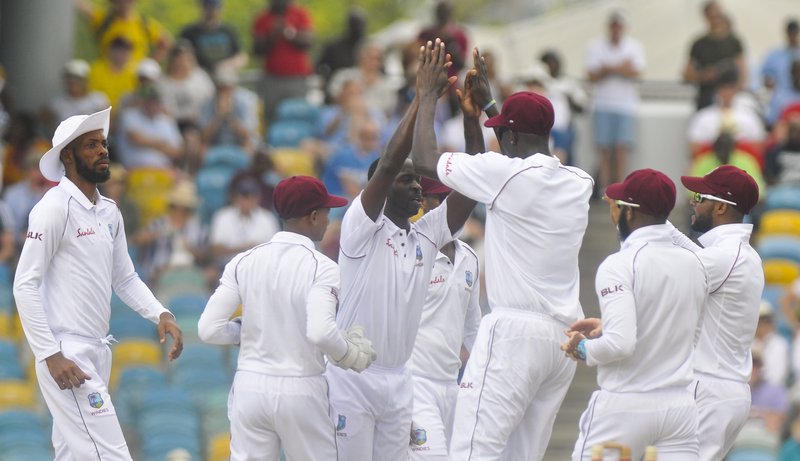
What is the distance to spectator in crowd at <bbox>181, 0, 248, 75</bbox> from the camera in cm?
1834

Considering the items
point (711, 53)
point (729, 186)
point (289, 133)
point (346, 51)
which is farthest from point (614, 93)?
point (729, 186)

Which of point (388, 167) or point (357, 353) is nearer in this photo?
point (357, 353)

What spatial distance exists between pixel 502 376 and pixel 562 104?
9.72 meters

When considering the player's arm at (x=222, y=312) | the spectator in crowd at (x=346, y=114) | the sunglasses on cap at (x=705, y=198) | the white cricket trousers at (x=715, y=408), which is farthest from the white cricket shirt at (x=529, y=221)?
the spectator in crowd at (x=346, y=114)

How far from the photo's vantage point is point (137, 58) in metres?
18.1

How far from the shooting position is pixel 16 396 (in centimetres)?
1344

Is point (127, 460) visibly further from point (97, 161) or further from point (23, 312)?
point (97, 161)

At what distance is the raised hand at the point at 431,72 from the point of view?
8258mm

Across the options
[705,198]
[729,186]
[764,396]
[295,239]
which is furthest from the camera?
[764,396]

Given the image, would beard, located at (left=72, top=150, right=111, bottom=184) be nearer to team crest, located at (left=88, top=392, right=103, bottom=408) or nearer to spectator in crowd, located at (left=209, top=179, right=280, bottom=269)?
team crest, located at (left=88, top=392, right=103, bottom=408)

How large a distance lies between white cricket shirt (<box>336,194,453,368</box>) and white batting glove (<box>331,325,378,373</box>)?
0.29 meters

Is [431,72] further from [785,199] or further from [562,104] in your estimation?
[562,104]

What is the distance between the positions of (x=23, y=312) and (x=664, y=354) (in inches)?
122

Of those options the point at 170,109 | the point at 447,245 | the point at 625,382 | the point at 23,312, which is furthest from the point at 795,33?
the point at 23,312
